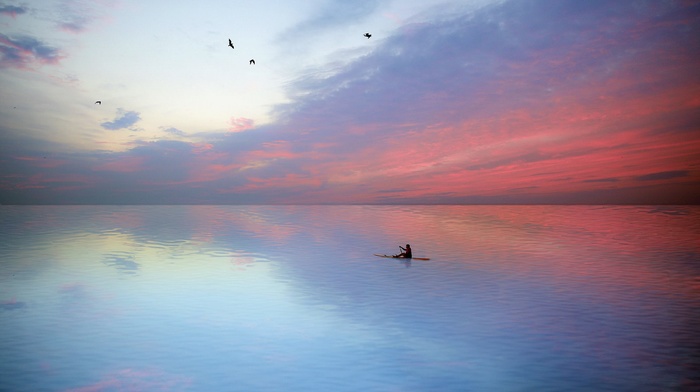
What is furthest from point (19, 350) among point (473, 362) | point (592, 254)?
point (592, 254)

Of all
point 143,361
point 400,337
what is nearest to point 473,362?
point 400,337

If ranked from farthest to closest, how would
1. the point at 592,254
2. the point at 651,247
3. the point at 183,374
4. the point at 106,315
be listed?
the point at 651,247 < the point at 592,254 < the point at 106,315 < the point at 183,374

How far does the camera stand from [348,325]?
2373 cm

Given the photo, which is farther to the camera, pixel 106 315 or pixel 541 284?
pixel 541 284

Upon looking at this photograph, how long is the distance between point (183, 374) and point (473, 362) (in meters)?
11.6

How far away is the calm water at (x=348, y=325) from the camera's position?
1664 centimetres

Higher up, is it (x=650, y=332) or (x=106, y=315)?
(x=106, y=315)

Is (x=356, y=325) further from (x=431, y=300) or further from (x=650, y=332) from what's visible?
(x=650, y=332)

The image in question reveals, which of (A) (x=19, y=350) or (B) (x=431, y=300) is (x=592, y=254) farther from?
(A) (x=19, y=350)

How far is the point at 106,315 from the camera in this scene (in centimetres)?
2556

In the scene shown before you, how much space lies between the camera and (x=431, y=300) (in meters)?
30.0

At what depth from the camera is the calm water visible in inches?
655

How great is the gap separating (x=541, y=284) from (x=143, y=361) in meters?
29.5

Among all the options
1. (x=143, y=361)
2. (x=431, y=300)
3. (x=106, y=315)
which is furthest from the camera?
(x=431, y=300)
